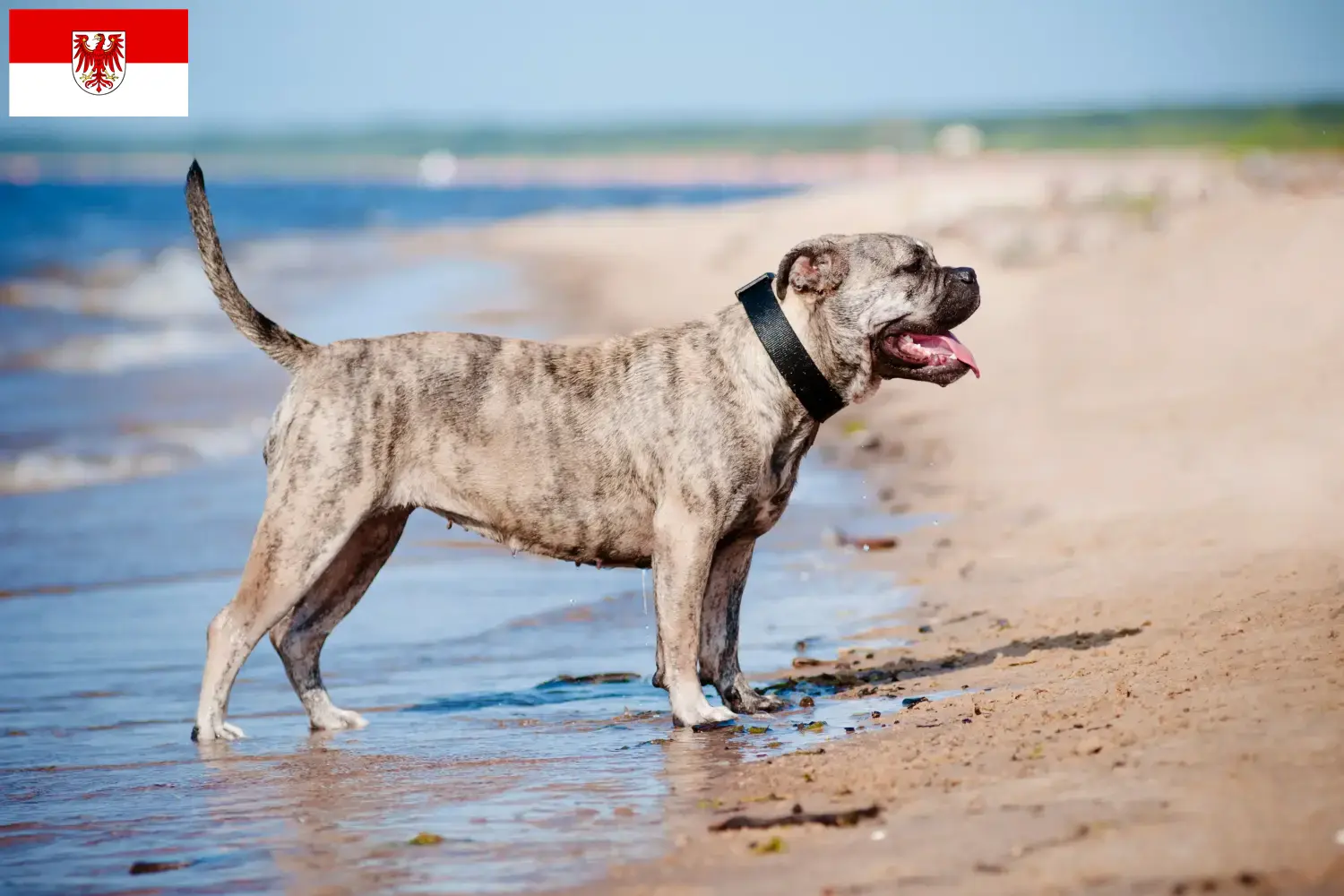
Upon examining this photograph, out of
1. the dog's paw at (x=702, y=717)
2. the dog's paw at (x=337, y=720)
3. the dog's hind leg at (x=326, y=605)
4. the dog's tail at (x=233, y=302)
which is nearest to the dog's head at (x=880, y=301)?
the dog's paw at (x=702, y=717)

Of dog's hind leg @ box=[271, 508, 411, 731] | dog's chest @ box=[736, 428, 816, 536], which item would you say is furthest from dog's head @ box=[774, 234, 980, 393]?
dog's hind leg @ box=[271, 508, 411, 731]

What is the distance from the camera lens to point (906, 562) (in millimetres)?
9672

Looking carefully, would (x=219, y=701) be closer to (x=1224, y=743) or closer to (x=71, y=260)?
(x=1224, y=743)

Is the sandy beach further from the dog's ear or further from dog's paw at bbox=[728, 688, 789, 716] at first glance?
the dog's ear

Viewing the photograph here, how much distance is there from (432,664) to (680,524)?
6.53 ft

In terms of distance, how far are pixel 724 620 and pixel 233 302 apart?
250 cm

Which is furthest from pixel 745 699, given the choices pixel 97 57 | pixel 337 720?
pixel 97 57

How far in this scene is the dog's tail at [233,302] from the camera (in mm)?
7020

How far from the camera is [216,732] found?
22.0 ft

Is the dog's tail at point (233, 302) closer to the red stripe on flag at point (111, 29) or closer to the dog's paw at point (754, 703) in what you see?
the dog's paw at point (754, 703)

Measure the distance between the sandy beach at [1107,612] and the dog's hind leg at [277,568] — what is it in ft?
6.76

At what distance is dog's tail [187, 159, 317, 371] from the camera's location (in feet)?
23.0

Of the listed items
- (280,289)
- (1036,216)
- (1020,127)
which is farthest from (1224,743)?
(1020,127)

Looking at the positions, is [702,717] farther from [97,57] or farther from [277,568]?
[97,57]
